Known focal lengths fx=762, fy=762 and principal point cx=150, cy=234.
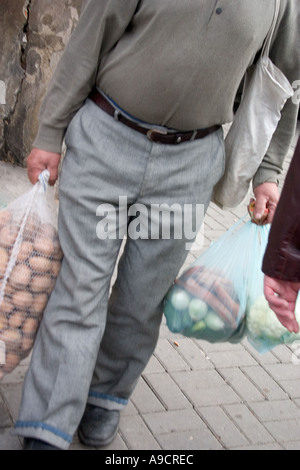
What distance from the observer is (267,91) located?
112 inches

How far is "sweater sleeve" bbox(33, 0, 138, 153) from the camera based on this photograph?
8.32 ft

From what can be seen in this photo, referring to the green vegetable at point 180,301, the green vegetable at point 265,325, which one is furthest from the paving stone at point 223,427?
the green vegetable at point 180,301

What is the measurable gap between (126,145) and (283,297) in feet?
2.70

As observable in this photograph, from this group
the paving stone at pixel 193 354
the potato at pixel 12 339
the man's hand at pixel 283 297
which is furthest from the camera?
the paving stone at pixel 193 354

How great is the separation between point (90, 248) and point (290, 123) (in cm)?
98

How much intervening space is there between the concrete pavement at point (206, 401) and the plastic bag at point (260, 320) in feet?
1.70

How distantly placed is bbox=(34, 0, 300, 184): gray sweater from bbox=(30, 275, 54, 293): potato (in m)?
0.47

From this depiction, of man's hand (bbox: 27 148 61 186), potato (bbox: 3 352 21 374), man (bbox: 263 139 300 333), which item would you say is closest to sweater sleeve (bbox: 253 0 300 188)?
→ man's hand (bbox: 27 148 61 186)

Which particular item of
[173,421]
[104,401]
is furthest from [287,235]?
[173,421]

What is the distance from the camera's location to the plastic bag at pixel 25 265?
2705 mm

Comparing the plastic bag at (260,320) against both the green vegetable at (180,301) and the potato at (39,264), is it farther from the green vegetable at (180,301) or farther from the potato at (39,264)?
the potato at (39,264)

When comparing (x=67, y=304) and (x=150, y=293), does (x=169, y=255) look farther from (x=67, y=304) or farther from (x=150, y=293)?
(x=67, y=304)
